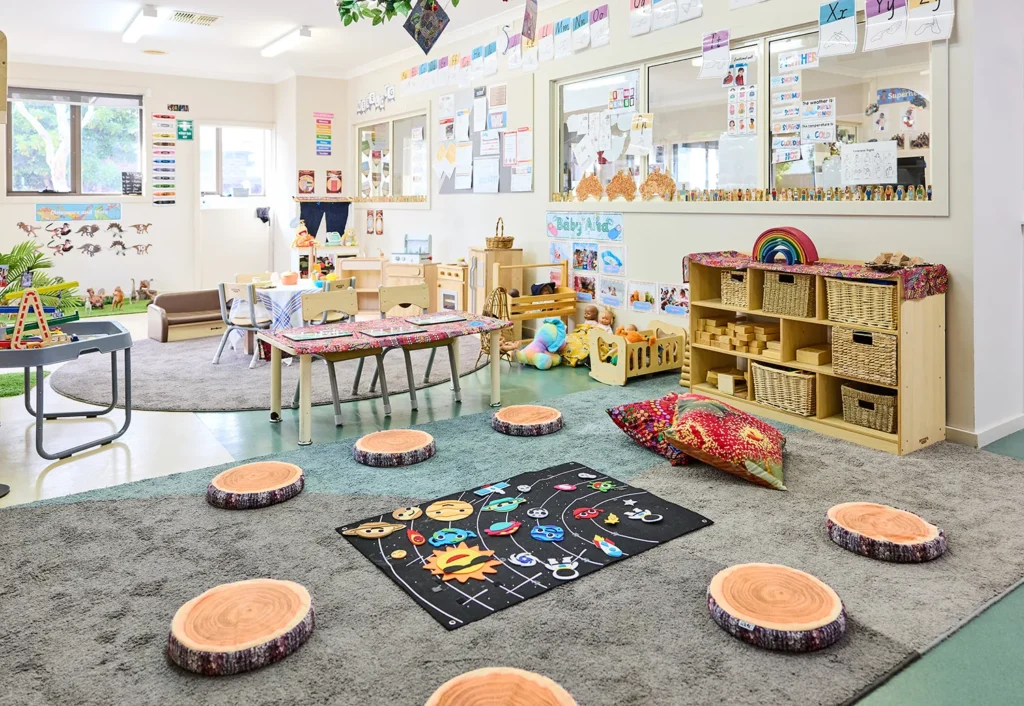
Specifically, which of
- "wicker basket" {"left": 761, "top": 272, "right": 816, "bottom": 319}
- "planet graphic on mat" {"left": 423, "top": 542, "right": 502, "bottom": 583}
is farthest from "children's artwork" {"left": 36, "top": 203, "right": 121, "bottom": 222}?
"planet graphic on mat" {"left": 423, "top": 542, "right": 502, "bottom": 583}

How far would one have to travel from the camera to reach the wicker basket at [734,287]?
4.90m

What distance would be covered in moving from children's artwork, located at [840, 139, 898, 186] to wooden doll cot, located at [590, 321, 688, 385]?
5.73ft

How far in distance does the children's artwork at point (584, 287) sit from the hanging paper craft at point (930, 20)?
123 inches

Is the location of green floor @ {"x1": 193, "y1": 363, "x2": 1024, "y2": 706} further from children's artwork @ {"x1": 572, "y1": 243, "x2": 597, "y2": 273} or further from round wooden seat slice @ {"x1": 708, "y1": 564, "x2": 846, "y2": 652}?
children's artwork @ {"x1": 572, "y1": 243, "x2": 597, "y2": 273}

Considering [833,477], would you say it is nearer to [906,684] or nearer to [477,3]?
[906,684]

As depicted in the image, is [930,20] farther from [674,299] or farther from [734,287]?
[674,299]

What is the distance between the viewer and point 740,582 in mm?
2492

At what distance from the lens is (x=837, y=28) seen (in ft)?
15.3

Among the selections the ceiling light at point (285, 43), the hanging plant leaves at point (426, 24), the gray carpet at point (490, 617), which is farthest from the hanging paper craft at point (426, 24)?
the ceiling light at point (285, 43)

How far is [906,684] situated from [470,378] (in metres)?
4.12

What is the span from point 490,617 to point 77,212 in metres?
9.47

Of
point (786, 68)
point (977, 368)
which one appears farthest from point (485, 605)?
point (786, 68)

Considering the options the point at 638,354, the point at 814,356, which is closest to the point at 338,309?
the point at 638,354

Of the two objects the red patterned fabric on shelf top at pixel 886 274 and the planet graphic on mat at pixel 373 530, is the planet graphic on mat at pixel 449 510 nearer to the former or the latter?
the planet graphic on mat at pixel 373 530
